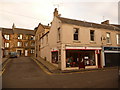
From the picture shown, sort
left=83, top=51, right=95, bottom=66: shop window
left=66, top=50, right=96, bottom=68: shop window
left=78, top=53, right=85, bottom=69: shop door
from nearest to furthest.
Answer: left=66, top=50, right=96, bottom=68: shop window, left=78, top=53, right=85, bottom=69: shop door, left=83, top=51, right=95, bottom=66: shop window

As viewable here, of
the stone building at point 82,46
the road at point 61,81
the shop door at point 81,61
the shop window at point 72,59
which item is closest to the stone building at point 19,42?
the stone building at point 82,46

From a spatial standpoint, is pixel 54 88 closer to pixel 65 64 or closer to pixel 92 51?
pixel 65 64

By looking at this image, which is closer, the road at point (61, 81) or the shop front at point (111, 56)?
the road at point (61, 81)

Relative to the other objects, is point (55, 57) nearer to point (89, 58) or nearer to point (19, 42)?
point (89, 58)

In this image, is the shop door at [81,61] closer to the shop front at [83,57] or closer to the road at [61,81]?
the shop front at [83,57]

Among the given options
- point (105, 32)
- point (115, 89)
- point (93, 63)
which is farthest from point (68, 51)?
point (115, 89)

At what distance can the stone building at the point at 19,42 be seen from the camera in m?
41.7

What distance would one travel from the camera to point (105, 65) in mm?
19078

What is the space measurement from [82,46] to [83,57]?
185cm

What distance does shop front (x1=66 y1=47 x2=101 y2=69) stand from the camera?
16484 millimetres

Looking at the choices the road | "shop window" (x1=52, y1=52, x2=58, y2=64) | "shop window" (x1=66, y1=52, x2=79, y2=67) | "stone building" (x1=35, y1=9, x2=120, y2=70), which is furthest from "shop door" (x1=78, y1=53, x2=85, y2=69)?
the road

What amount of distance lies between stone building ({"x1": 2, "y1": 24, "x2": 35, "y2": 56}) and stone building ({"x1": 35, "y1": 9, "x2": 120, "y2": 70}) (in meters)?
26.0

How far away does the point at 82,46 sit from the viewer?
17250 millimetres

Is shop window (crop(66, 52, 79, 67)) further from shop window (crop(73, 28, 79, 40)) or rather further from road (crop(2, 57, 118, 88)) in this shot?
road (crop(2, 57, 118, 88))
